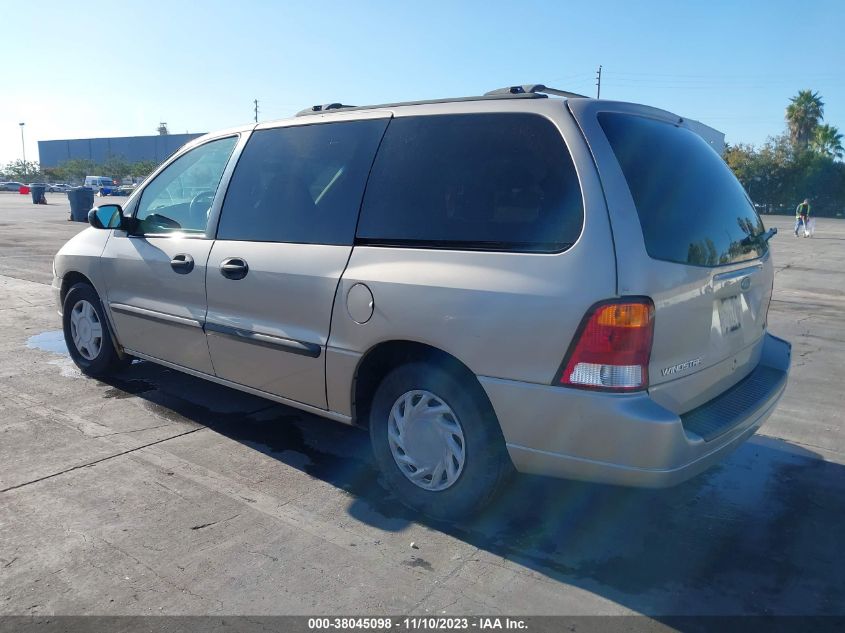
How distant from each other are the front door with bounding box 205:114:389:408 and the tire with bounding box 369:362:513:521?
462 mm

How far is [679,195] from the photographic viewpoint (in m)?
3.05

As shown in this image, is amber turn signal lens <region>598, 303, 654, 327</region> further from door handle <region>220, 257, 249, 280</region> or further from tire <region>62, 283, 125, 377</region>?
tire <region>62, 283, 125, 377</region>

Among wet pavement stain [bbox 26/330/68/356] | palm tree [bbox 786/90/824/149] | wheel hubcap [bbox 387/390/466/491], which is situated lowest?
wet pavement stain [bbox 26/330/68/356]

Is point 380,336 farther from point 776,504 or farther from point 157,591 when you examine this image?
point 776,504

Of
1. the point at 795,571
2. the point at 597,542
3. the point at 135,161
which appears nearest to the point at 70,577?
the point at 597,542

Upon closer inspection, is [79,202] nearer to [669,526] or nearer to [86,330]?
[86,330]

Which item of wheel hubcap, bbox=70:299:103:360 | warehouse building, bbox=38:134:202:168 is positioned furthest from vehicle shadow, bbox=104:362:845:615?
warehouse building, bbox=38:134:202:168

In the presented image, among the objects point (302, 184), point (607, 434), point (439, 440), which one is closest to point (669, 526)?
point (607, 434)

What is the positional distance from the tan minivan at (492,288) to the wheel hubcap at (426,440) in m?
0.01

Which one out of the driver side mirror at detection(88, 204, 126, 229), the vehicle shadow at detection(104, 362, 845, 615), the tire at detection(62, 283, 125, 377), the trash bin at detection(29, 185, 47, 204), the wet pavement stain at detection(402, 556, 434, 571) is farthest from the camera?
the trash bin at detection(29, 185, 47, 204)

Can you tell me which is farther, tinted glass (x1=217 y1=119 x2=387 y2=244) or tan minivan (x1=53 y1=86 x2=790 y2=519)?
tinted glass (x1=217 y1=119 x2=387 y2=244)

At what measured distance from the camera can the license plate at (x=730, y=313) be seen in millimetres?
3141

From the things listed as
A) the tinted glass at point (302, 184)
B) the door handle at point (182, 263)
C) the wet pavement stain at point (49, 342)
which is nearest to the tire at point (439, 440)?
the tinted glass at point (302, 184)

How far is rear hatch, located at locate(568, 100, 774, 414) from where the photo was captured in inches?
108
